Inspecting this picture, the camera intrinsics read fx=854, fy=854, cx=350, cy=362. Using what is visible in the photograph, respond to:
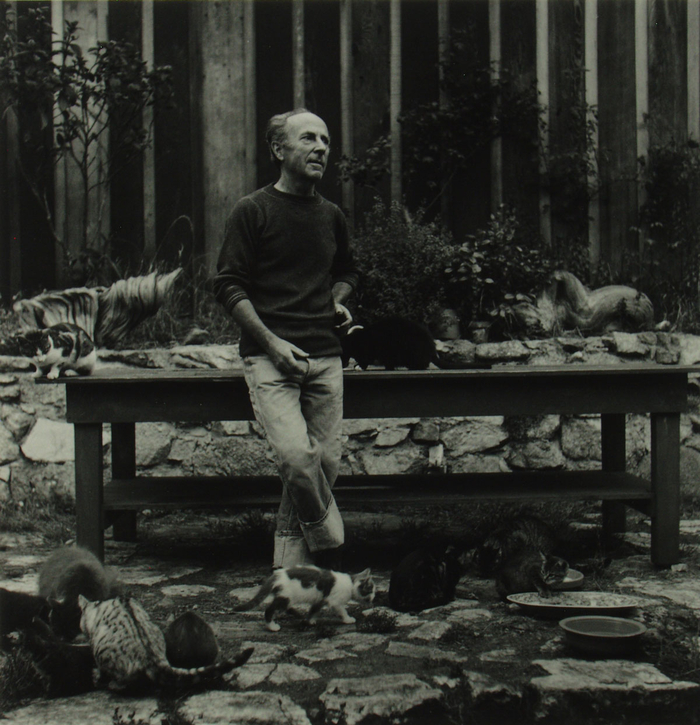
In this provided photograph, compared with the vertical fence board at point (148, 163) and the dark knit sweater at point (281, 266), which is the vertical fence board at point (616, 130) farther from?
the dark knit sweater at point (281, 266)

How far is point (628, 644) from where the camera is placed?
3.20 m

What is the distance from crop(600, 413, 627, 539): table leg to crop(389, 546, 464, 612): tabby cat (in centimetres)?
168

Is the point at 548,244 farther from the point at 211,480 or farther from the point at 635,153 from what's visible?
the point at 211,480

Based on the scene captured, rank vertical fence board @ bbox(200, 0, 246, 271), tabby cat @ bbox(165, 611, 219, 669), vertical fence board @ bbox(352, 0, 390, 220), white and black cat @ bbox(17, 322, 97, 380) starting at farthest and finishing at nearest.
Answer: vertical fence board @ bbox(352, 0, 390, 220)
vertical fence board @ bbox(200, 0, 246, 271)
white and black cat @ bbox(17, 322, 97, 380)
tabby cat @ bbox(165, 611, 219, 669)

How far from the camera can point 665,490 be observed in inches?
181

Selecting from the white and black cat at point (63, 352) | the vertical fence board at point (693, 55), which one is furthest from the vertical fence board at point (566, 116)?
the white and black cat at point (63, 352)

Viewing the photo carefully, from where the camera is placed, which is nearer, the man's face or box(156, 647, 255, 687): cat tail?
box(156, 647, 255, 687): cat tail

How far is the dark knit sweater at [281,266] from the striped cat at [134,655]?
4.63 ft

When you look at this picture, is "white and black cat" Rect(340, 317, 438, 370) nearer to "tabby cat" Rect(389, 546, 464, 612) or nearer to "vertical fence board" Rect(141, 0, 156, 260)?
"tabby cat" Rect(389, 546, 464, 612)

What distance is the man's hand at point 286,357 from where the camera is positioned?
12.5 ft

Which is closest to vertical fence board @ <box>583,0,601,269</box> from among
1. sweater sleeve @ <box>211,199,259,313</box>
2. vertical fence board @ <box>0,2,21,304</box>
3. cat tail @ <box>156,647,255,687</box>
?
sweater sleeve @ <box>211,199,259,313</box>

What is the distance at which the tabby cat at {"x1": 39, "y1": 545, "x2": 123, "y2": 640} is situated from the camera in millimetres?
3217

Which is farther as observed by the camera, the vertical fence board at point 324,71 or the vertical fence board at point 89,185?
the vertical fence board at point 324,71

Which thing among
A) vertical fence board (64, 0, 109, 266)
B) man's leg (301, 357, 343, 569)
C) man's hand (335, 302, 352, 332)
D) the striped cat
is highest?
vertical fence board (64, 0, 109, 266)
